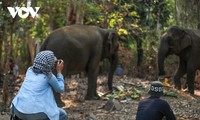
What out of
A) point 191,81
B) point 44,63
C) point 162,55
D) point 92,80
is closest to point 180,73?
point 191,81

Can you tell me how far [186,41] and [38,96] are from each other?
9365 millimetres

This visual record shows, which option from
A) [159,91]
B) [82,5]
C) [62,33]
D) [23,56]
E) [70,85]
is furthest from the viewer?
[23,56]

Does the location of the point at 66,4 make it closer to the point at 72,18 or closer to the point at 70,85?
the point at 72,18

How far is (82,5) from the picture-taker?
653 inches

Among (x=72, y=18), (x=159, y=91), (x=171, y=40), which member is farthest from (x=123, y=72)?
(x=159, y=91)

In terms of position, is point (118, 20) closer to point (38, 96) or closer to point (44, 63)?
point (44, 63)

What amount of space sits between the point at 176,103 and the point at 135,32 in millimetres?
9125

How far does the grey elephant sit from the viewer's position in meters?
11.4

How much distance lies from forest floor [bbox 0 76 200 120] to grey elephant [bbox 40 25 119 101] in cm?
62

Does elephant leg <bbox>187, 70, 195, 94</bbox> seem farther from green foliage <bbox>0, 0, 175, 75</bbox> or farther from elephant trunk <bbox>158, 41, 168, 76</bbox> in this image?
green foliage <bbox>0, 0, 175, 75</bbox>

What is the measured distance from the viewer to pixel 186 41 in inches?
559

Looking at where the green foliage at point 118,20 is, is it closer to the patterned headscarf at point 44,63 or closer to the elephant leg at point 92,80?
the elephant leg at point 92,80

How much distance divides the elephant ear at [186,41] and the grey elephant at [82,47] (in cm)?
212

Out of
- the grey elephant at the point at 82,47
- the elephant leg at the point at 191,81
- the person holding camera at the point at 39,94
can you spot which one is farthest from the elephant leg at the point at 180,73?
the person holding camera at the point at 39,94
